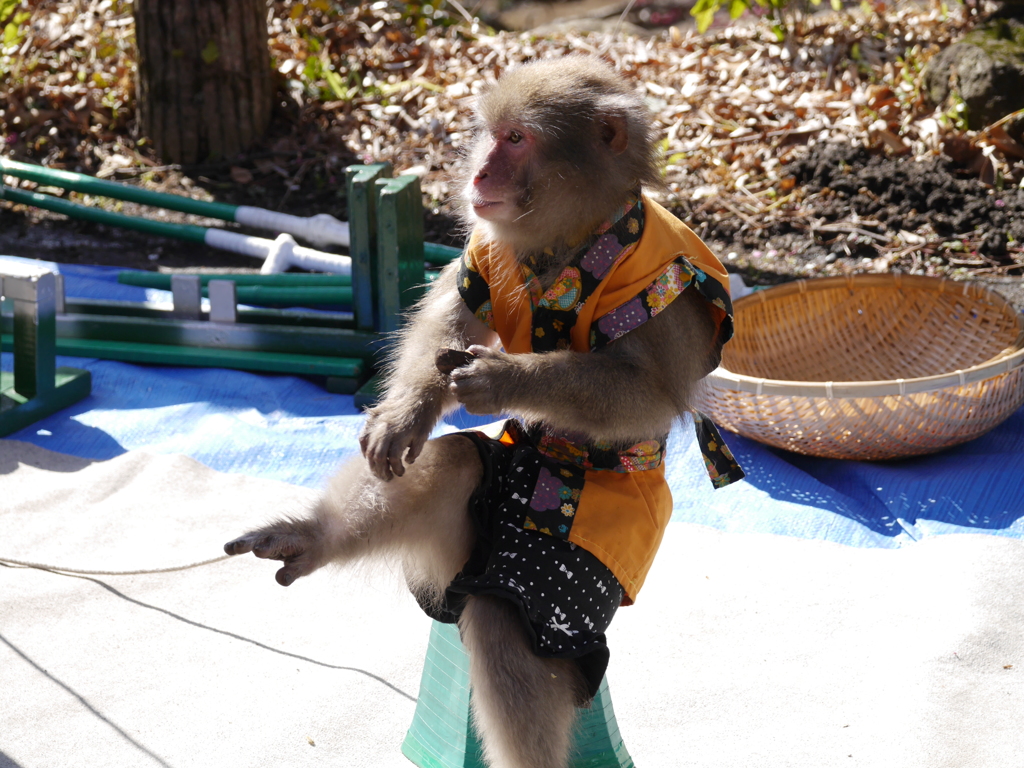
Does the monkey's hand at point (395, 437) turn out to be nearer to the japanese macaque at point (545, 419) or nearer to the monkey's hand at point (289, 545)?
the japanese macaque at point (545, 419)

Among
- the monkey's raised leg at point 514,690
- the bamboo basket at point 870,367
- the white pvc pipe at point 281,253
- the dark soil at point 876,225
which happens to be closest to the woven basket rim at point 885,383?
the bamboo basket at point 870,367

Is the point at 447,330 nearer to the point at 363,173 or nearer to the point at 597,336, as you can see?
the point at 597,336

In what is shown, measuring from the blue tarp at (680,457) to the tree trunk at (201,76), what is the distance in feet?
7.96

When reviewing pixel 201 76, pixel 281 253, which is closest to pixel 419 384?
pixel 281 253

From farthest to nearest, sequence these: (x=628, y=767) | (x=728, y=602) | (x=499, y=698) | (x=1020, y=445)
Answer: (x=1020, y=445)
(x=728, y=602)
(x=628, y=767)
(x=499, y=698)

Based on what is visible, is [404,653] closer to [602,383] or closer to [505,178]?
[602,383]

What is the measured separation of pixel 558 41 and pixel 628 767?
20.2 feet

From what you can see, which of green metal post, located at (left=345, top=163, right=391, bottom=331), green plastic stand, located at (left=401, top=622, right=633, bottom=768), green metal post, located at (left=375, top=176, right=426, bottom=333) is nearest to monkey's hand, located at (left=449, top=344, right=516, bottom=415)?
green plastic stand, located at (left=401, top=622, right=633, bottom=768)

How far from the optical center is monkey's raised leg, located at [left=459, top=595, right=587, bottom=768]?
1.81 m

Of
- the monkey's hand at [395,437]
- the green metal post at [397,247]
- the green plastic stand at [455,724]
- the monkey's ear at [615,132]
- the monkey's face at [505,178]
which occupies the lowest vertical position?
the green plastic stand at [455,724]

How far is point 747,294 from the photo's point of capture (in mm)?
4266

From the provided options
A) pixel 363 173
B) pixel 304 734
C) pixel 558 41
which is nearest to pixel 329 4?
pixel 558 41

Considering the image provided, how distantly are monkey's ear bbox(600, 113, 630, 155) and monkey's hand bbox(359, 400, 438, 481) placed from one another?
2.03 feet

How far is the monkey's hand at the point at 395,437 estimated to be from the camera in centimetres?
189
